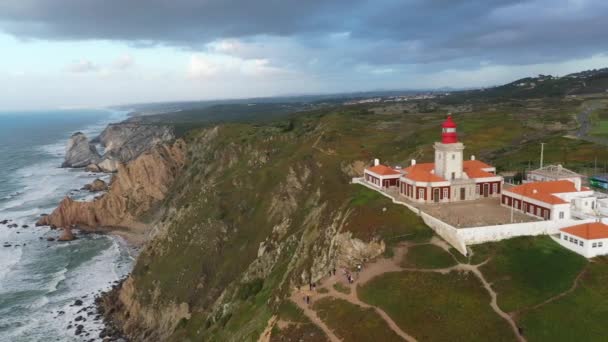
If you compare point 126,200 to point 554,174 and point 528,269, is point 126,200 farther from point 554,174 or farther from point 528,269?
point 528,269

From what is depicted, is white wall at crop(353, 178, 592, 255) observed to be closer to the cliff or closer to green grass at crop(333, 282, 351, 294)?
the cliff

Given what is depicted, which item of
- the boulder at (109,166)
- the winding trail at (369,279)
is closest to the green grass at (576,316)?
the winding trail at (369,279)

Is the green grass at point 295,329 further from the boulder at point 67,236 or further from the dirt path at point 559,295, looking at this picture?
the boulder at point 67,236

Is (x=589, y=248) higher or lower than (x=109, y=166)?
higher

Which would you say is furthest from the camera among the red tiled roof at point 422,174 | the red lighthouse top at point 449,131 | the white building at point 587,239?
the red lighthouse top at point 449,131

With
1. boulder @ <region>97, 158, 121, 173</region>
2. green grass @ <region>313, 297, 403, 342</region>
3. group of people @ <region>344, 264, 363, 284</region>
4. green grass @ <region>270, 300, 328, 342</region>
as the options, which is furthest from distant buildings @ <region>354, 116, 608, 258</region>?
boulder @ <region>97, 158, 121, 173</region>

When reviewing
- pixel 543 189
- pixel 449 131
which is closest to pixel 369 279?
pixel 543 189

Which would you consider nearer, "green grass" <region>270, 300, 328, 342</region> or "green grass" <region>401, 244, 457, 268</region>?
"green grass" <region>270, 300, 328, 342</region>
